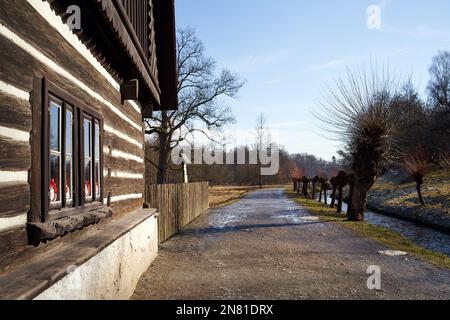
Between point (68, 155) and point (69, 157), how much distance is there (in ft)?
0.12

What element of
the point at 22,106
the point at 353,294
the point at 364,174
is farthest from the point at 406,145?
the point at 22,106

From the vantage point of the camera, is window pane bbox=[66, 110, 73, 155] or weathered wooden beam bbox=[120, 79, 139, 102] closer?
window pane bbox=[66, 110, 73, 155]

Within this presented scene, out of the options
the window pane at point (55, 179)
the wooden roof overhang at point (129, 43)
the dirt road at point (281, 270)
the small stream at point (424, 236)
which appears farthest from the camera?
the small stream at point (424, 236)

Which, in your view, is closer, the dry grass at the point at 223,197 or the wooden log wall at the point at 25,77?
the wooden log wall at the point at 25,77

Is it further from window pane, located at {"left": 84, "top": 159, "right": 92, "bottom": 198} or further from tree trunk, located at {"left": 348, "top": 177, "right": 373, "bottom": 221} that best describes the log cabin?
tree trunk, located at {"left": 348, "top": 177, "right": 373, "bottom": 221}

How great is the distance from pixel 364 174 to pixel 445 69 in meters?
56.1

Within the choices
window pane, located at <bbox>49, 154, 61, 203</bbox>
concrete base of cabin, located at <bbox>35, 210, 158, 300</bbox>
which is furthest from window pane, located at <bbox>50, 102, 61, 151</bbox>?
concrete base of cabin, located at <bbox>35, 210, 158, 300</bbox>

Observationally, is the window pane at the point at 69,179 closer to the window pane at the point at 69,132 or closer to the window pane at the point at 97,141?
the window pane at the point at 69,132

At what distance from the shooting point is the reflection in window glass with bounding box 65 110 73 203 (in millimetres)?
4497

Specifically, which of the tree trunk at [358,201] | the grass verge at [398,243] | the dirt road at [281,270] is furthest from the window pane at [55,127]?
the tree trunk at [358,201]

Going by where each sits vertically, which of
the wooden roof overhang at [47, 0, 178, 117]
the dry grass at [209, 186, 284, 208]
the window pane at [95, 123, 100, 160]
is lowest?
the dry grass at [209, 186, 284, 208]

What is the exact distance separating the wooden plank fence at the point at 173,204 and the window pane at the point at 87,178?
212 inches

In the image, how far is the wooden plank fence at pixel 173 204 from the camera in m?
11.3

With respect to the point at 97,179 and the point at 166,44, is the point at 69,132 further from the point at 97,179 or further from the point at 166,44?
the point at 166,44
